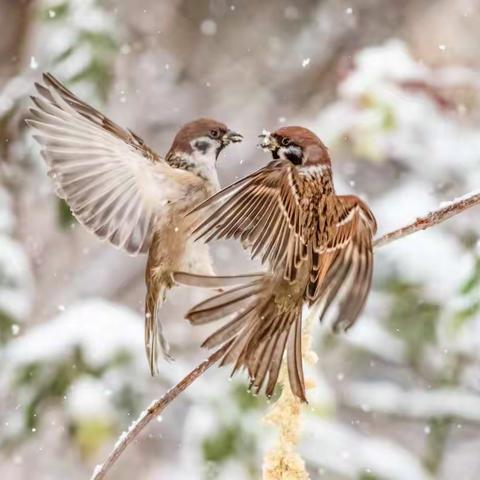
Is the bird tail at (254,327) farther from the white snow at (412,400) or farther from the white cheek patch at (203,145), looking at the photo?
the white snow at (412,400)

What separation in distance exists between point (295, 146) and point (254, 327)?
0.11 m

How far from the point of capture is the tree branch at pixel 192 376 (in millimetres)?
581

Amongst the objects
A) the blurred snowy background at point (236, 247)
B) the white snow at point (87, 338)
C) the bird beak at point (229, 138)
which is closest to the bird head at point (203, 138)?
the bird beak at point (229, 138)

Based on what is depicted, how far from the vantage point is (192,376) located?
0.58 metres

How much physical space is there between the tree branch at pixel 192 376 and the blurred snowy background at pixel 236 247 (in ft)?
2.13

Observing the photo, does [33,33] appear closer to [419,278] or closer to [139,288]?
[139,288]

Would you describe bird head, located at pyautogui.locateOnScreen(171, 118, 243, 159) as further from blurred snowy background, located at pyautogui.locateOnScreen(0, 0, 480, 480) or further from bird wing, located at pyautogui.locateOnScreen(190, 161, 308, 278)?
blurred snowy background, located at pyautogui.locateOnScreen(0, 0, 480, 480)

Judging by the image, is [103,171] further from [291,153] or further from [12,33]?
[12,33]

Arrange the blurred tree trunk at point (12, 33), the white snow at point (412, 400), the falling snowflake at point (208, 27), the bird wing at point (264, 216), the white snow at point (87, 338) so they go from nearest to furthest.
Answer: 1. the bird wing at point (264, 216)
2. the white snow at point (87, 338)
3. the white snow at point (412, 400)
4. the blurred tree trunk at point (12, 33)
5. the falling snowflake at point (208, 27)

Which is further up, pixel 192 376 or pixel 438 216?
pixel 438 216

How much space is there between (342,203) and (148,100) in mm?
2082

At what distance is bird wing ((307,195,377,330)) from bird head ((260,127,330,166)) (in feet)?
0.11

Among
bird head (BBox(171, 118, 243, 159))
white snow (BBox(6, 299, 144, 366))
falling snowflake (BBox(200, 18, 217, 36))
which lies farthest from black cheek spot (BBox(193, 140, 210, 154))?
falling snowflake (BBox(200, 18, 217, 36))

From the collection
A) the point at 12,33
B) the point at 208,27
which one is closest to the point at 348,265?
the point at 12,33
